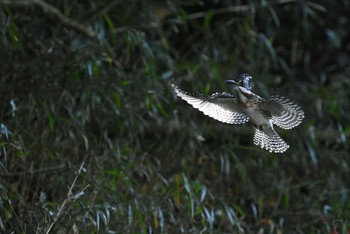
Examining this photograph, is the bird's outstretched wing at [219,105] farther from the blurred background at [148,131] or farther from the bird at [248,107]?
the blurred background at [148,131]

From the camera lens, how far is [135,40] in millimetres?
5090

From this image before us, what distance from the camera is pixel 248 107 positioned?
3.78 meters

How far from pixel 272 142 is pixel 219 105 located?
37 centimetres

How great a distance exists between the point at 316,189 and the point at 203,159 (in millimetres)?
896

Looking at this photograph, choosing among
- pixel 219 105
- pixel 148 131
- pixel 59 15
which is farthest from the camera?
pixel 148 131

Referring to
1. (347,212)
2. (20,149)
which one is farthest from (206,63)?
(20,149)

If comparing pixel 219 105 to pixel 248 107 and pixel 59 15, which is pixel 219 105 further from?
pixel 59 15

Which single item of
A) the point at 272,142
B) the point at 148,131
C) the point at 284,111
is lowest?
the point at 148,131

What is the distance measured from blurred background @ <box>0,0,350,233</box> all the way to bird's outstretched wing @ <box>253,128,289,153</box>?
0.27 meters

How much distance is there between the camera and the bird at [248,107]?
3.68m

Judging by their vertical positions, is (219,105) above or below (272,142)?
above

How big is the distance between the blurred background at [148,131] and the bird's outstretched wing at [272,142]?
270mm

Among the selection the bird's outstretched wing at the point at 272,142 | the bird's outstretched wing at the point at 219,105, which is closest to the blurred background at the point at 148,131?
the bird's outstretched wing at the point at 272,142

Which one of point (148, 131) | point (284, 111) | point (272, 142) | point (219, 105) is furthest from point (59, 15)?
point (284, 111)
